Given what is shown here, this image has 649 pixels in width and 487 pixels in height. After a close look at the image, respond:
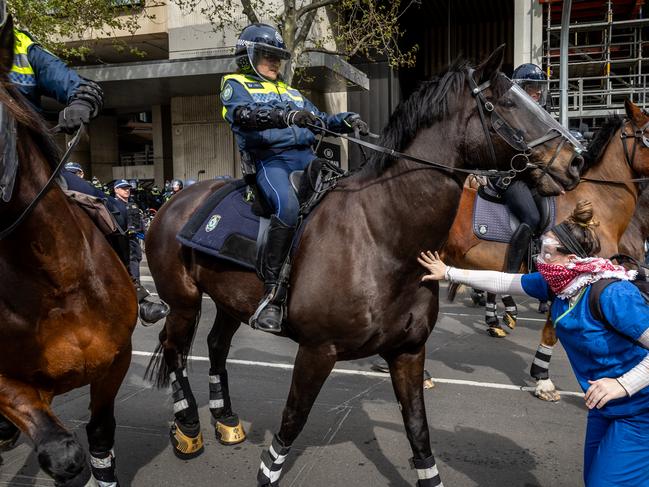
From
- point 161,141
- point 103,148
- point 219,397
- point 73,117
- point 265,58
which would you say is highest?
point 161,141

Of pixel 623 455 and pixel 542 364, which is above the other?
pixel 623 455

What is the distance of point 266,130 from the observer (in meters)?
4.14

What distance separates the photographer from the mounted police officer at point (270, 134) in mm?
3803

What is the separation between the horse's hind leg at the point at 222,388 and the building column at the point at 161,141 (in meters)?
20.5

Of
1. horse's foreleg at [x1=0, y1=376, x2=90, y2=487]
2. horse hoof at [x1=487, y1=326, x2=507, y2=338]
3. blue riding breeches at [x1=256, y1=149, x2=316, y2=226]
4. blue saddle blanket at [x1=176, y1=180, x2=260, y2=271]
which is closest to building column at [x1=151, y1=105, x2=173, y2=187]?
horse hoof at [x1=487, y1=326, x2=507, y2=338]

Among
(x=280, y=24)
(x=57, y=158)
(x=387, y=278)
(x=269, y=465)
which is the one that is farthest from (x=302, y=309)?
(x=280, y=24)

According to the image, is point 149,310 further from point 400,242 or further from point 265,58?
point 265,58

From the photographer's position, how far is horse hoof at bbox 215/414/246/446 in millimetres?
4727

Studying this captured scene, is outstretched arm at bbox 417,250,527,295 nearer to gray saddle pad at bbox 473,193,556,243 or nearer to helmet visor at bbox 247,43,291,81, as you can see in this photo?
helmet visor at bbox 247,43,291,81

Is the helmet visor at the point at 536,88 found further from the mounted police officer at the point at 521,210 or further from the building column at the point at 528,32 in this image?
the building column at the point at 528,32

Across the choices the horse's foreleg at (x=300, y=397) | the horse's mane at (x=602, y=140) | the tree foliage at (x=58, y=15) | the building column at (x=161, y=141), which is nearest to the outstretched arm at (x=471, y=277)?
the horse's foreleg at (x=300, y=397)

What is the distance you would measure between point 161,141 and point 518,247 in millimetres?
20970

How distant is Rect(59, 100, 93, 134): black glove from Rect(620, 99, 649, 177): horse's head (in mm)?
5540

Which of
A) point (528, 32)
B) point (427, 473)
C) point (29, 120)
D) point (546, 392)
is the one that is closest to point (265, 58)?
point (29, 120)
